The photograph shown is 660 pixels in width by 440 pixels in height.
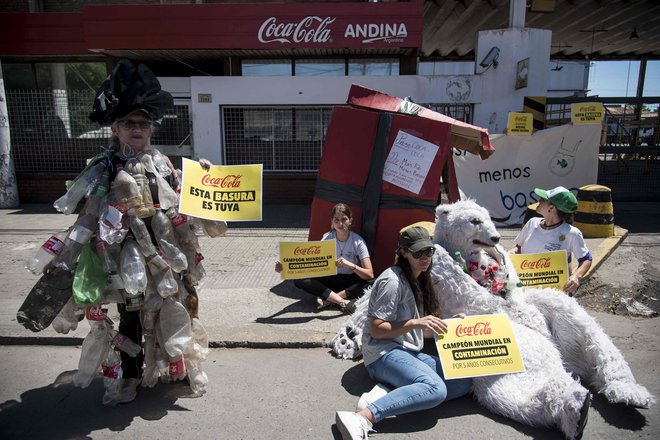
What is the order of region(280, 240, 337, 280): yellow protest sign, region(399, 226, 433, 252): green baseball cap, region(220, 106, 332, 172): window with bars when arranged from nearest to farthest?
region(399, 226, 433, 252): green baseball cap
region(280, 240, 337, 280): yellow protest sign
region(220, 106, 332, 172): window with bars

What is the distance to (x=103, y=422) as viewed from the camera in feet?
9.60

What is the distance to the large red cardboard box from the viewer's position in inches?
185

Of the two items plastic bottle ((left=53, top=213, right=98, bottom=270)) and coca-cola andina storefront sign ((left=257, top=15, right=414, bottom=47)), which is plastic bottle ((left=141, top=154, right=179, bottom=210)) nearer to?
plastic bottle ((left=53, top=213, right=98, bottom=270))

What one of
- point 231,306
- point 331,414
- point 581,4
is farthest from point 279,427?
point 581,4

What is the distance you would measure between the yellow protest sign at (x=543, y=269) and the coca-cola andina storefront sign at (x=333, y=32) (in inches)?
271

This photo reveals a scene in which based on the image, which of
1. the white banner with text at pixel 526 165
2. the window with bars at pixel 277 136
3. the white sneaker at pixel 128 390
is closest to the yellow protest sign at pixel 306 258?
the white sneaker at pixel 128 390

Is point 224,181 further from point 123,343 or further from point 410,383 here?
→ point 410,383

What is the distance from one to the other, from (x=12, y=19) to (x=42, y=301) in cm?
1032

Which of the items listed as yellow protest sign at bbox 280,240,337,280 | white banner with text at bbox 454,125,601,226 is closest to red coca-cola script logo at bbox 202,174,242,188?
yellow protest sign at bbox 280,240,337,280

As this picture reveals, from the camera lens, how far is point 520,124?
28.1 feet

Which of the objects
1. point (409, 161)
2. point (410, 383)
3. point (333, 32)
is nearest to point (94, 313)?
point (410, 383)

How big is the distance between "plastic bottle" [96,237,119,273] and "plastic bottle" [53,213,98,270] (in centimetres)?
9

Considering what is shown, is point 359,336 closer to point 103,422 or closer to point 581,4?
point 103,422

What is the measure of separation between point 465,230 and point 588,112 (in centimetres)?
696
